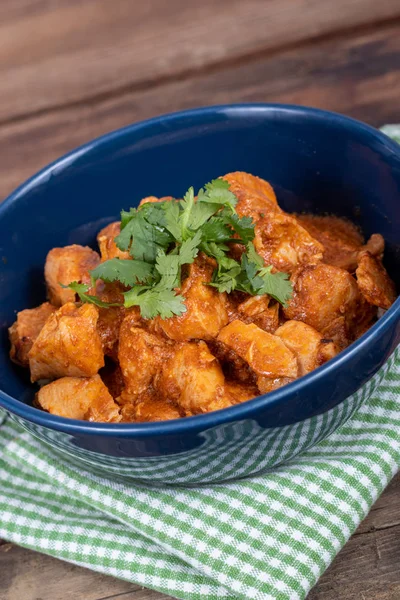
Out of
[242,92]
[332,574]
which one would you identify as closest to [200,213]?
[332,574]

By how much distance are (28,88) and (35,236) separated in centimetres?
159

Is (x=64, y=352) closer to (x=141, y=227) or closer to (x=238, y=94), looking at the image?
(x=141, y=227)

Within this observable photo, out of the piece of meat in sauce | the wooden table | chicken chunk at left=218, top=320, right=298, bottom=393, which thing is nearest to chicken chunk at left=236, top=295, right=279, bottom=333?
the piece of meat in sauce

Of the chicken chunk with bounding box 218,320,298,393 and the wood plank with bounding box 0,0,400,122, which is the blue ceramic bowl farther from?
the wood plank with bounding box 0,0,400,122

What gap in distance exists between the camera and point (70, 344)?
2.16 meters

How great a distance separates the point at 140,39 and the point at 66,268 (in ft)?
6.70

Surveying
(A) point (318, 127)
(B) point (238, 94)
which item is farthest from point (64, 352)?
(B) point (238, 94)

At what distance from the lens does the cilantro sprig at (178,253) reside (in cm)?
212

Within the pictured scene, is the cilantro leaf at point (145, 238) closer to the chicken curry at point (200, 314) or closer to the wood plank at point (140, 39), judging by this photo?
the chicken curry at point (200, 314)

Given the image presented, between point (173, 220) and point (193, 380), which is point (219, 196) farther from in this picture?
point (193, 380)

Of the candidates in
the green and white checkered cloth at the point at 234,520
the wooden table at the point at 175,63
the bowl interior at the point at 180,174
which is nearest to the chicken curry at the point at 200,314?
the green and white checkered cloth at the point at 234,520

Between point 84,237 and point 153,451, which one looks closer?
point 153,451

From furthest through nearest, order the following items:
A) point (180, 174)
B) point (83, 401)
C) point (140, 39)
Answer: point (140, 39)
point (180, 174)
point (83, 401)

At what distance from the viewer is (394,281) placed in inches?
96.1
